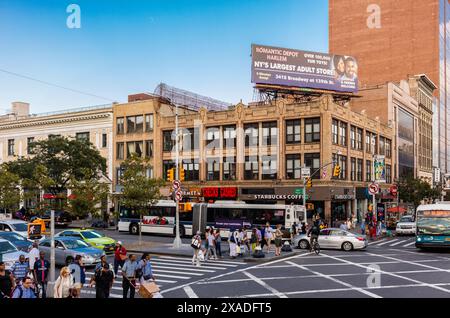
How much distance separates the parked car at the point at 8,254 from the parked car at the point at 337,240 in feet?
59.7

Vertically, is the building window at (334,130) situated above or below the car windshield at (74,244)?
above

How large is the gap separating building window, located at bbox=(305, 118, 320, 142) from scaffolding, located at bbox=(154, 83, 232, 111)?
20682 mm

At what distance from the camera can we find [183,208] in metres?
32.8

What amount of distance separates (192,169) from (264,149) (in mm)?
10484

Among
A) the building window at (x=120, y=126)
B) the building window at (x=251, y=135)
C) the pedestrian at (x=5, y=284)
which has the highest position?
the building window at (x=120, y=126)

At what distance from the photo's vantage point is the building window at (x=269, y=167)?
53281 mm

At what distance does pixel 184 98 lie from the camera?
67688mm

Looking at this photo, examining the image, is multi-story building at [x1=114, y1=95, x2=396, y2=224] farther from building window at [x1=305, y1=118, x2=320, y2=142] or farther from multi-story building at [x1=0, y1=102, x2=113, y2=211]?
multi-story building at [x1=0, y1=102, x2=113, y2=211]

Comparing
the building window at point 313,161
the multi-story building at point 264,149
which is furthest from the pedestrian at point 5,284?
the building window at point 313,161

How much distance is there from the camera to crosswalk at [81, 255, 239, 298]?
17.3 metres

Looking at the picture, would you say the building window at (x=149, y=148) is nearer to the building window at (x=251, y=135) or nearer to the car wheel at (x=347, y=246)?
the building window at (x=251, y=135)

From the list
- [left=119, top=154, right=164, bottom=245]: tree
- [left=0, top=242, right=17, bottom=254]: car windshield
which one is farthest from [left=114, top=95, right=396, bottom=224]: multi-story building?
[left=0, top=242, right=17, bottom=254]: car windshield

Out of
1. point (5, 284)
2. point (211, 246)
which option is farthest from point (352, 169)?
point (5, 284)

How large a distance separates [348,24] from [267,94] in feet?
201
